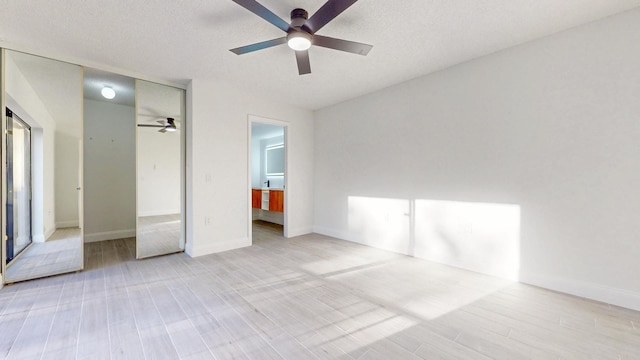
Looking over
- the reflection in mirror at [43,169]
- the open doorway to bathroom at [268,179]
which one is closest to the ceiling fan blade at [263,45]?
the reflection in mirror at [43,169]

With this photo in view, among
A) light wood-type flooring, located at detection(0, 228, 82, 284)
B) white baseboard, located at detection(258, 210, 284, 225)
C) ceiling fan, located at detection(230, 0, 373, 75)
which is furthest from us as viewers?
white baseboard, located at detection(258, 210, 284, 225)

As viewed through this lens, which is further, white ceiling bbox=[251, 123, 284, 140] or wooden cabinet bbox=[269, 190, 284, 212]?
white ceiling bbox=[251, 123, 284, 140]

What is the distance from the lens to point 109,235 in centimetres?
447

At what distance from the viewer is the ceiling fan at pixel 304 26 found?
5.85 ft

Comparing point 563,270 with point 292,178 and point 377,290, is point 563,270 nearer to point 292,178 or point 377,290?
point 377,290

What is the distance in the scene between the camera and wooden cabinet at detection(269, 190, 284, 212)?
222 inches

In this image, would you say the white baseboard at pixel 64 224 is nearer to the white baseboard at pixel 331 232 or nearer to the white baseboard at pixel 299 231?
the white baseboard at pixel 299 231

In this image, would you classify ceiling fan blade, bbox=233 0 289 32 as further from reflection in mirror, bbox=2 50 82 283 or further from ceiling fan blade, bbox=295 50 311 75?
reflection in mirror, bbox=2 50 82 283

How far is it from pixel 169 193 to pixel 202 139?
1033 millimetres

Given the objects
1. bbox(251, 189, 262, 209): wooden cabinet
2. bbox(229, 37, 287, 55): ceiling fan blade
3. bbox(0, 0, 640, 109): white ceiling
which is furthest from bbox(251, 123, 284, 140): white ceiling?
bbox(229, 37, 287, 55): ceiling fan blade

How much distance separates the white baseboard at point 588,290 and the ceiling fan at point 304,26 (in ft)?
9.73

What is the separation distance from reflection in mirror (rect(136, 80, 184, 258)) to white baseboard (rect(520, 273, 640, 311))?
15.2ft

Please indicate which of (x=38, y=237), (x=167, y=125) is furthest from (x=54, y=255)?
(x=167, y=125)

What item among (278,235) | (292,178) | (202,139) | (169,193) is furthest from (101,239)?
(292,178)
